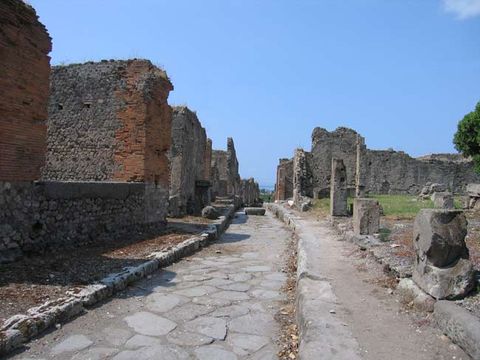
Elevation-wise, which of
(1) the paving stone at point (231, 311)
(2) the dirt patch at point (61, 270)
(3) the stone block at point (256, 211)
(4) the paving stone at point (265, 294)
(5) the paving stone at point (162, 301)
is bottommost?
(1) the paving stone at point (231, 311)

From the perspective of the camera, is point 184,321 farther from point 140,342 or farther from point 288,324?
point 288,324

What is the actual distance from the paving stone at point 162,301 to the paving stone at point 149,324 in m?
0.24

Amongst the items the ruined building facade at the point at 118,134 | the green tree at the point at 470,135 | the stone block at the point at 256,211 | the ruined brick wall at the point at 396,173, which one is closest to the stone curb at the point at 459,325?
the ruined building facade at the point at 118,134

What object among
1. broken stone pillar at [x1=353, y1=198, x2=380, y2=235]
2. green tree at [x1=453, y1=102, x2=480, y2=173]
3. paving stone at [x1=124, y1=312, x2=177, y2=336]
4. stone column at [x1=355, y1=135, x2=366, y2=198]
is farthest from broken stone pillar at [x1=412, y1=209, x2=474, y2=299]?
stone column at [x1=355, y1=135, x2=366, y2=198]

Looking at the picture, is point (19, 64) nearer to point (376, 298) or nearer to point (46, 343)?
point (46, 343)

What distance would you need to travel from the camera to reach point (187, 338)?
13.9ft

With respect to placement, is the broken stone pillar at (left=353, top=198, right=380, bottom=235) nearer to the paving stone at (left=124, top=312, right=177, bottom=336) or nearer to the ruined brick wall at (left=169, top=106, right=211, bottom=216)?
the paving stone at (left=124, top=312, right=177, bottom=336)

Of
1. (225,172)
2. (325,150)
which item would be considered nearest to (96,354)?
(325,150)

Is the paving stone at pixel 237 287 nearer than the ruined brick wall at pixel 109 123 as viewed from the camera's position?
Yes

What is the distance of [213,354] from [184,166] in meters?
11.4

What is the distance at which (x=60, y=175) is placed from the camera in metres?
11.7

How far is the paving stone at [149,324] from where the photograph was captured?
4.36 metres

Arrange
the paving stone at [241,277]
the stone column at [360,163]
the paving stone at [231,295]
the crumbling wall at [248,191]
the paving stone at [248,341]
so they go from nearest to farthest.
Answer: the paving stone at [248,341] < the paving stone at [231,295] < the paving stone at [241,277] < the stone column at [360,163] < the crumbling wall at [248,191]

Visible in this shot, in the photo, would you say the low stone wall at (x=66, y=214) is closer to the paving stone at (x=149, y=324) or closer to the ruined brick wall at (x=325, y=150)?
the paving stone at (x=149, y=324)
